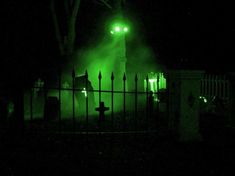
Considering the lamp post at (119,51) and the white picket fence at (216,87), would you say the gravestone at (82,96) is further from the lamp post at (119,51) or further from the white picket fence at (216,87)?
the white picket fence at (216,87)

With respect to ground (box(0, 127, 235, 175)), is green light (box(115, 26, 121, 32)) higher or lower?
higher

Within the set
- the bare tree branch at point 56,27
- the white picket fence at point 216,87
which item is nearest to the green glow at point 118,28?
the bare tree branch at point 56,27

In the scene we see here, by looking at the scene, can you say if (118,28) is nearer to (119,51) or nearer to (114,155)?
(119,51)

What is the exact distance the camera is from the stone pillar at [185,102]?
6.26 meters

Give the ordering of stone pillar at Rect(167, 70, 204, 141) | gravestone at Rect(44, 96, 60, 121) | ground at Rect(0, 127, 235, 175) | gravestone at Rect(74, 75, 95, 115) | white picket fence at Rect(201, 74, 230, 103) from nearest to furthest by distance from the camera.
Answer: ground at Rect(0, 127, 235, 175)
stone pillar at Rect(167, 70, 204, 141)
gravestone at Rect(44, 96, 60, 121)
gravestone at Rect(74, 75, 95, 115)
white picket fence at Rect(201, 74, 230, 103)

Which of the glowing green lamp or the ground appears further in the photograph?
the glowing green lamp

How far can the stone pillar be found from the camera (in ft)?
20.5

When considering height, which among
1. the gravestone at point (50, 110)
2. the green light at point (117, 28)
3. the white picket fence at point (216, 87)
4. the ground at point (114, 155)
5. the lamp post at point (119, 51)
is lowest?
the ground at point (114, 155)

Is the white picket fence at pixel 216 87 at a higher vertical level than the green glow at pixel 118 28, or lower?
lower

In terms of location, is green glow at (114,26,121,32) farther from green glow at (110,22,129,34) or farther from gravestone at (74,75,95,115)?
gravestone at (74,75,95,115)

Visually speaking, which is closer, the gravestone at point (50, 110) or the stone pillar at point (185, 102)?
the stone pillar at point (185, 102)

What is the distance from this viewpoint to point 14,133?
5.75m

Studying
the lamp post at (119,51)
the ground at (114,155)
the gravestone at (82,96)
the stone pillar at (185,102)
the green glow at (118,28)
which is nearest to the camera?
the ground at (114,155)

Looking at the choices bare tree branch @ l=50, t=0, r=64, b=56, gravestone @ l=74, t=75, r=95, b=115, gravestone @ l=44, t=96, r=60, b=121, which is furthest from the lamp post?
gravestone @ l=44, t=96, r=60, b=121
